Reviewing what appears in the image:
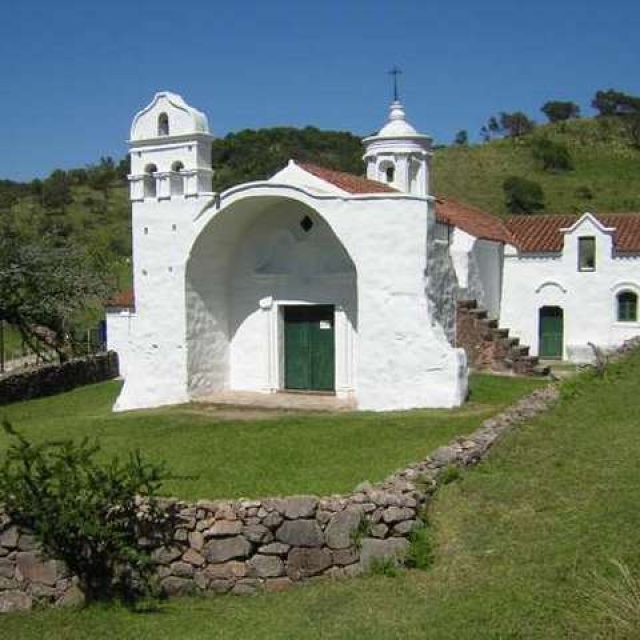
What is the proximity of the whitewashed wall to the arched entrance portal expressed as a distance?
428 inches

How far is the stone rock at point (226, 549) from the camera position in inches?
324

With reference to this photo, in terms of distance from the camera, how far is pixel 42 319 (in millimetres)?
24109

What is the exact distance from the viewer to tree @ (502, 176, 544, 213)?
51219mm

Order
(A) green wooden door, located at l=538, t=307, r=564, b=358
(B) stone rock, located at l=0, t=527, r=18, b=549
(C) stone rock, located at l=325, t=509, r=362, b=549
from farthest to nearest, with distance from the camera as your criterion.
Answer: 1. (A) green wooden door, located at l=538, t=307, r=564, b=358
2. (C) stone rock, located at l=325, t=509, r=362, b=549
3. (B) stone rock, located at l=0, t=527, r=18, b=549

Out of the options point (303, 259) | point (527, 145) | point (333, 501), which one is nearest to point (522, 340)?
point (303, 259)

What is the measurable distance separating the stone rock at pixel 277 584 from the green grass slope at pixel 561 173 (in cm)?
4493

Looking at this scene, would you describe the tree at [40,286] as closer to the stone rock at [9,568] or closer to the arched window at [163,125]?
the arched window at [163,125]

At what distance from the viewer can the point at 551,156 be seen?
59281 mm

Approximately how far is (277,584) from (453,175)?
2066 inches

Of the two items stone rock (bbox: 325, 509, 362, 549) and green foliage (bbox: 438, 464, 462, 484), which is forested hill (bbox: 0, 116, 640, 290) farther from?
stone rock (bbox: 325, 509, 362, 549)

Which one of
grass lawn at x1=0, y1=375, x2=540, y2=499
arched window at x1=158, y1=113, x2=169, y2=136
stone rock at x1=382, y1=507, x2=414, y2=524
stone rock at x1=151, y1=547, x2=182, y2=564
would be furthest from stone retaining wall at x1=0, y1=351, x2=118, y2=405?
stone rock at x1=382, y1=507, x2=414, y2=524

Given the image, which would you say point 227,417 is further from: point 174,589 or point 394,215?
point 174,589

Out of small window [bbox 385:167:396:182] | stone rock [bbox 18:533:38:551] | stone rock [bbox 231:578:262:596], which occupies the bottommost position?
stone rock [bbox 231:578:262:596]

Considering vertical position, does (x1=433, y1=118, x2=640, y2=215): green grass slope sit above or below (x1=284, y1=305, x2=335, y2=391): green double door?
above
